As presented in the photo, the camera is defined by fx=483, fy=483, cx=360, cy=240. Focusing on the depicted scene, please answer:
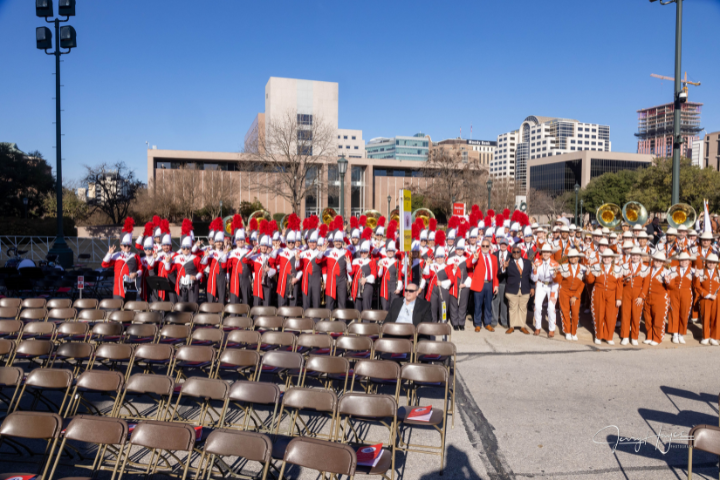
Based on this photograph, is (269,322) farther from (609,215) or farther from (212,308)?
(609,215)

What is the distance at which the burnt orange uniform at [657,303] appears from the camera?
27.7ft

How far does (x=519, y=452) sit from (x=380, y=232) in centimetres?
714

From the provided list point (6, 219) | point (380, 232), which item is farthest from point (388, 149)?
point (380, 232)

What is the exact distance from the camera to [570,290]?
885 centimetres

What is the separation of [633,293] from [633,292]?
0.02m

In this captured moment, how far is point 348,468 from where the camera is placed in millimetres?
3223

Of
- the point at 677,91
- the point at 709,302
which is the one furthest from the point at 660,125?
the point at 709,302

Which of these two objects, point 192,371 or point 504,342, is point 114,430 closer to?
point 192,371

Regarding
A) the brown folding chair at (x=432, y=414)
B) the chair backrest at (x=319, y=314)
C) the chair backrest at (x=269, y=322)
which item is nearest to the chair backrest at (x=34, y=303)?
the chair backrest at (x=269, y=322)

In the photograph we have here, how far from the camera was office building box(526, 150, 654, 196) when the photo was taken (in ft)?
308

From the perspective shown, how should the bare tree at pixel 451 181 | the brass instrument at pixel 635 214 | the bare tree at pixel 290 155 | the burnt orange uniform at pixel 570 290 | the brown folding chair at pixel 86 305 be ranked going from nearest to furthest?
the brown folding chair at pixel 86 305, the burnt orange uniform at pixel 570 290, the brass instrument at pixel 635 214, the bare tree at pixel 290 155, the bare tree at pixel 451 181

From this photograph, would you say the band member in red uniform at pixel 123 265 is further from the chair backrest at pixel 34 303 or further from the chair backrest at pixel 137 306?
the chair backrest at pixel 137 306

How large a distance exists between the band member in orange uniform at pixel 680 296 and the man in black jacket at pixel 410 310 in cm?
471

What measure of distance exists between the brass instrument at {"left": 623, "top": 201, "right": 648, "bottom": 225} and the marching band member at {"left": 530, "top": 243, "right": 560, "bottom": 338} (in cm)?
331
